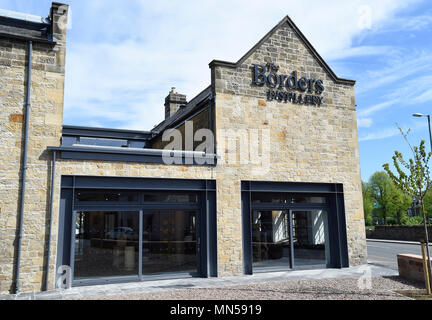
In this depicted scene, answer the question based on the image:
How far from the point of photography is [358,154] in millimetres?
16156

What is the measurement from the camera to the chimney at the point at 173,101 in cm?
2394

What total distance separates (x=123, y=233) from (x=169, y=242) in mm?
1643

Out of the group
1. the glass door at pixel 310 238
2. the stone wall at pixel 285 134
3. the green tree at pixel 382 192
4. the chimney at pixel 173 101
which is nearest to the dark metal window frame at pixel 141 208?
the stone wall at pixel 285 134

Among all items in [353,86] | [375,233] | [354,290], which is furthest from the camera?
[375,233]

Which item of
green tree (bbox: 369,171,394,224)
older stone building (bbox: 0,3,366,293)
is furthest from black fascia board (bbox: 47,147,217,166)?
green tree (bbox: 369,171,394,224)

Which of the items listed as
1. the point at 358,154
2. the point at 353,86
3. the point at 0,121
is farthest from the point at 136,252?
the point at 353,86

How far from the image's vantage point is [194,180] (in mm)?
13086

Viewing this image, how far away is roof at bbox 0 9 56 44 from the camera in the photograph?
11594 mm

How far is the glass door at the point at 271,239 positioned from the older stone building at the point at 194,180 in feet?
0.13

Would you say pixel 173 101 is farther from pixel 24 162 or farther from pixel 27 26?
pixel 24 162

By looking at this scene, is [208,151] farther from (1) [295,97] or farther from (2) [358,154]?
(2) [358,154]

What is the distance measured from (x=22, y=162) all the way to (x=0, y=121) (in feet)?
4.65

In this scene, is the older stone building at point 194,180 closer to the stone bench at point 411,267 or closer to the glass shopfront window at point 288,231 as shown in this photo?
the glass shopfront window at point 288,231

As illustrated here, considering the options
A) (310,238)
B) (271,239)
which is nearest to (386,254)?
Answer: (310,238)
